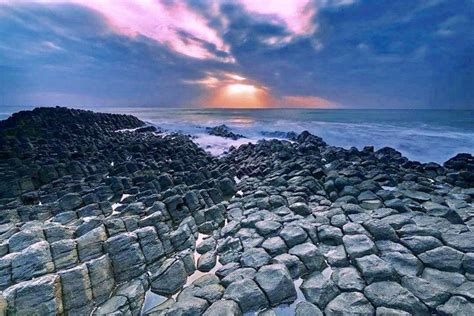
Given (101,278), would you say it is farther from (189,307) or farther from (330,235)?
(330,235)

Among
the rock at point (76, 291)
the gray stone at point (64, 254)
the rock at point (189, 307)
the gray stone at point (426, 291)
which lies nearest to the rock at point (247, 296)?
the rock at point (189, 307)

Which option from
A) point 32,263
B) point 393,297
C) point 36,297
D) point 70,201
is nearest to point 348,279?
point 393,297

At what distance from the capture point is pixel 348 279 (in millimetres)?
4762

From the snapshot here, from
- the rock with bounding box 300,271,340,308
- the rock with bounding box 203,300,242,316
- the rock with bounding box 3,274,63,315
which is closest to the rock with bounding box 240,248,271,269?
the rock with bounding box 300,271,340,308

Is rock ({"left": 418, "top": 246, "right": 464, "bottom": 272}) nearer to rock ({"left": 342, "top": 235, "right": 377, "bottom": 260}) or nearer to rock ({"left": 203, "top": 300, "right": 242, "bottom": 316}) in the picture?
rock ({"left": 342, "top": 235, "right": 377, "bottom": 260})

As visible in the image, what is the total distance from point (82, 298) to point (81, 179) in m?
7.30

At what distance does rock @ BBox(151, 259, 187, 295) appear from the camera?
4.93 meters

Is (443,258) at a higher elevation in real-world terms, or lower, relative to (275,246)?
higher

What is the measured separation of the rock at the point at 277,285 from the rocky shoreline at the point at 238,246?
0.07 feet

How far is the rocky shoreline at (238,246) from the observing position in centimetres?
436

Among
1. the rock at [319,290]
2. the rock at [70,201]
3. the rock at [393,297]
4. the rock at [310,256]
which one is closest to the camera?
the rock at [393,297]

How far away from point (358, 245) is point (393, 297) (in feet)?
4.46

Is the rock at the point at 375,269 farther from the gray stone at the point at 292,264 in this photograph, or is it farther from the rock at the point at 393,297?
the gray stone at the point at 292,264

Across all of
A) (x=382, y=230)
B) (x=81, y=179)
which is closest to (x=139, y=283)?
(x=382, y=230)
